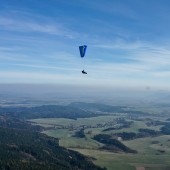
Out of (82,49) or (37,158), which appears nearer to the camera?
(82,49)

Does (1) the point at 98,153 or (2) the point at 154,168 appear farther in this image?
(1) the point at 98,153

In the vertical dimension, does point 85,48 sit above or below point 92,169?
above

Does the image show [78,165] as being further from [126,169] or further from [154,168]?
[154,168]

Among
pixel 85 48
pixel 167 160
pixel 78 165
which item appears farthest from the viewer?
pixel 167 160

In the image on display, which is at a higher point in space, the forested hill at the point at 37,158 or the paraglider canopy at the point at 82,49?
the paraglider canopy at the point at 82,49

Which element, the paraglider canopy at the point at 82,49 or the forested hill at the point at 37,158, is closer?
the paraglider canopy at the point at 82,49

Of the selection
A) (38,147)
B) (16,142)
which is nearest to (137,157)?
(38,147)

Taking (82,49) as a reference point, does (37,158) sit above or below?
below

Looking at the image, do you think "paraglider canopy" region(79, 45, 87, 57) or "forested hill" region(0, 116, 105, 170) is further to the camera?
"forested hill" region(0, 116, 105, 170)

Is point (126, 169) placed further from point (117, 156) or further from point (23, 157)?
point (23, 157)

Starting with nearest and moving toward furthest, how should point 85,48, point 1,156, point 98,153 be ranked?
point 85,48
point 1,156
point 98,153

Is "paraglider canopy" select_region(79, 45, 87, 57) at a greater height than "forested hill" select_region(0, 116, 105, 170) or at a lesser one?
greater
